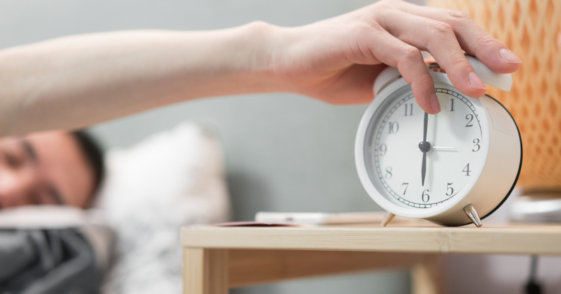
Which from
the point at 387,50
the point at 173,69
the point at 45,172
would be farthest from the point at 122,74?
the point at 45,172

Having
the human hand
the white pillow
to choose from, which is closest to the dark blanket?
the white pillow

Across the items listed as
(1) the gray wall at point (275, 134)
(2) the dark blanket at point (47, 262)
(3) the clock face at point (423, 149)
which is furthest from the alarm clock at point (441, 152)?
(2) the dark blanket at point (47, 262)

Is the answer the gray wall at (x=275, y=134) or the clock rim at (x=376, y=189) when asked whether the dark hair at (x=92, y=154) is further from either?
the clock rim at (x=376, y=189)

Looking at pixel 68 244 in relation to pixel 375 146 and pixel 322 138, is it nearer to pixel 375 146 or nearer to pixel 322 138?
pixel 322 138

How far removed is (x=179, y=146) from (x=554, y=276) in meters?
0.92

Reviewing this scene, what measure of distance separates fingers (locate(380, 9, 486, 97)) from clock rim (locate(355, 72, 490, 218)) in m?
0.02

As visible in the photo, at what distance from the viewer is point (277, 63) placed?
21.0 inches

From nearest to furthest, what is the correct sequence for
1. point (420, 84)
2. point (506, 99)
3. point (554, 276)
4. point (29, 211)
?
point (420, 84)
point (506, 99)
point (554, 276)
point (29, 211)

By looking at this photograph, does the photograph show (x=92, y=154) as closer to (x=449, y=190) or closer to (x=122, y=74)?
(x=122, y=74)

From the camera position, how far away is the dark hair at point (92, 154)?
137 centimetres

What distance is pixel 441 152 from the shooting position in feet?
1.34

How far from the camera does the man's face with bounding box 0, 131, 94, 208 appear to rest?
1.22 m

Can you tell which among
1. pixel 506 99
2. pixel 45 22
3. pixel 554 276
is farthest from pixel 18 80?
pixel 45 22

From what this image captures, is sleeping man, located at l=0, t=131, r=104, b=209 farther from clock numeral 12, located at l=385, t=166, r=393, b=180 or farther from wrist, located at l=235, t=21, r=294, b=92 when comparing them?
clock numeral 12, located at l=385, t=166, r=393, b=180
